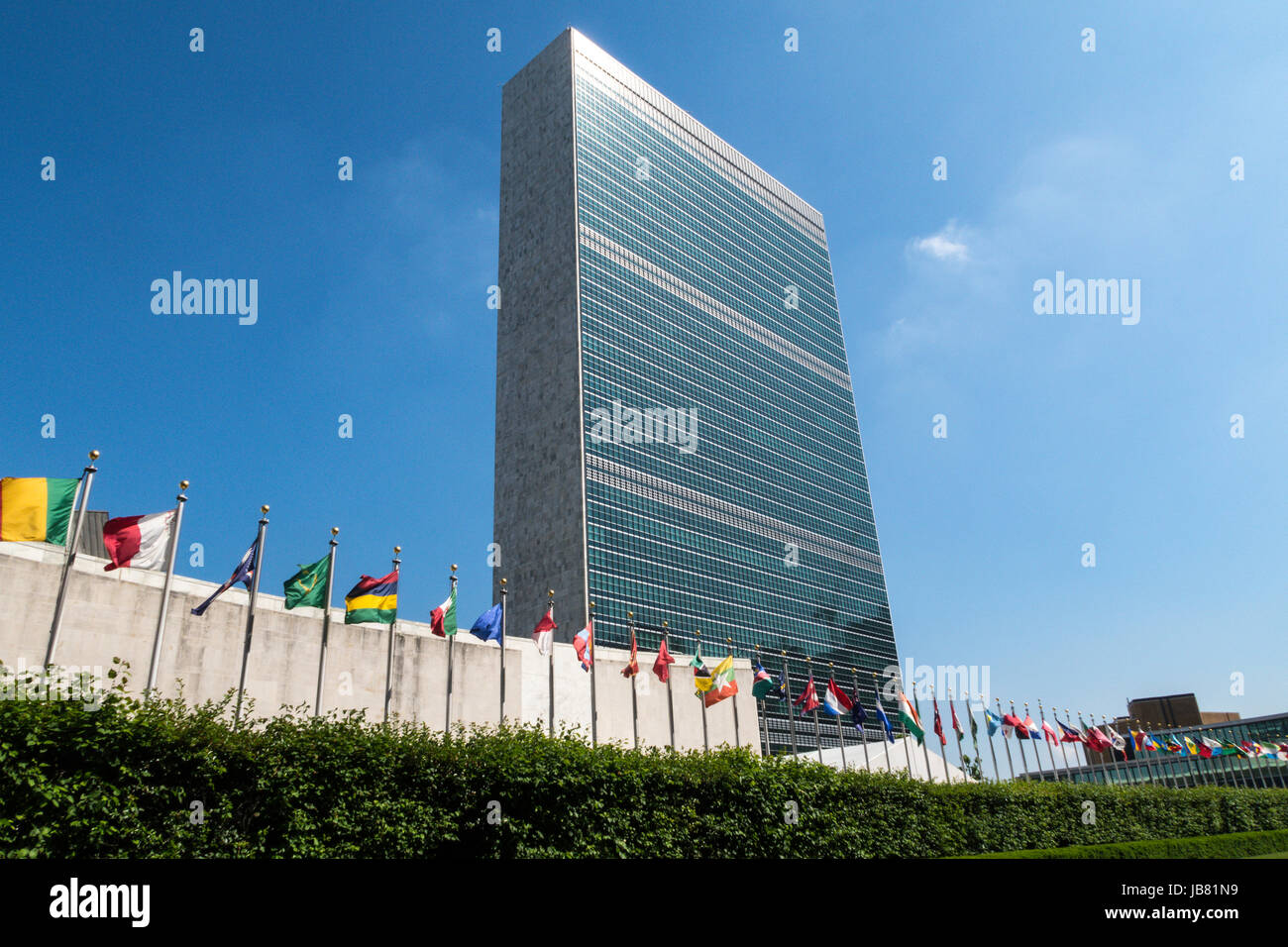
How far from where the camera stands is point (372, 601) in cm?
3031

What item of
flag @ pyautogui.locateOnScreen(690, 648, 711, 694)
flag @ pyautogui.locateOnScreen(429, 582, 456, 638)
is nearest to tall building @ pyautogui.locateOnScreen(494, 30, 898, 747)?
flag @ pyautogui.locateOnScreen(690, 648, 711, 694)

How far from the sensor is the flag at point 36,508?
22.4 metres

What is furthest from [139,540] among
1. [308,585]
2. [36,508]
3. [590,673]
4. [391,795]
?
[590,673]

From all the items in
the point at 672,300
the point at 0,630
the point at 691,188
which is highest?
the point at 691,188

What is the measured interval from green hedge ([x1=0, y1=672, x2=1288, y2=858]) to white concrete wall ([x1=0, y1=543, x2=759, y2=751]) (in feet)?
9.84

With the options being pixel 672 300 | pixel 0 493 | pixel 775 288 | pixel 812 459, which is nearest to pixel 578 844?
pixel 0 493

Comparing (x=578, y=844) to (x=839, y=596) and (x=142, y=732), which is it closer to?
(x=142, y=732)

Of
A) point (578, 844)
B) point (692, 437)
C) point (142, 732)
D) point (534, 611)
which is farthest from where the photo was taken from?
point (692, 437)

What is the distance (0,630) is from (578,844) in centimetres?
2307

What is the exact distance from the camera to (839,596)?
150 m

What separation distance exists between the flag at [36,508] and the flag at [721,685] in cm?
2914
